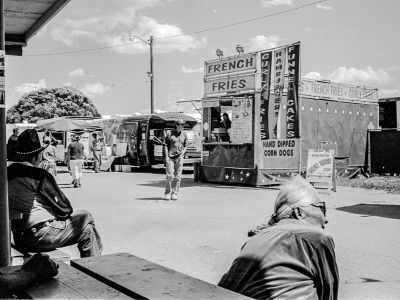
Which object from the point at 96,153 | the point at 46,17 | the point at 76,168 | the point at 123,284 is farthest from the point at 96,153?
the point at 123,284

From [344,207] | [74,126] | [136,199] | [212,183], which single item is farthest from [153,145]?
[344,207]

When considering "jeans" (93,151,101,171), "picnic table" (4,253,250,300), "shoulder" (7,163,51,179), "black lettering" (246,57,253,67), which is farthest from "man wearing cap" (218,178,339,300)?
"jeans" (93,151,101,171)

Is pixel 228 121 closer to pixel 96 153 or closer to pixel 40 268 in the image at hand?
pixel 96 153

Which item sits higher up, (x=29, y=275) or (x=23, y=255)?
(x=29, y=275)

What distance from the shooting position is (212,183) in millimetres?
17172

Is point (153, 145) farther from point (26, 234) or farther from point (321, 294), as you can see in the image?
point (321, 294)

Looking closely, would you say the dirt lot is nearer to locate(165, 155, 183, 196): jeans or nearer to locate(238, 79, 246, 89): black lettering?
locate(165, 155, 183, 196): jeans

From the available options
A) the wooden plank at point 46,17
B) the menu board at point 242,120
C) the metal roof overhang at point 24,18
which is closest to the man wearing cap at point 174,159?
the menu board at point 242,120

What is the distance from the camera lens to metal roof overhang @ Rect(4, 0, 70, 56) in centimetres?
632

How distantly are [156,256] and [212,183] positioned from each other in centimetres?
1052

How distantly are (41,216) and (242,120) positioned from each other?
38.6 ft

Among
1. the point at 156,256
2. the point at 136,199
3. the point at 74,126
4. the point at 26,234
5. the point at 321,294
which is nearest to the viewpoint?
the point at 321,294

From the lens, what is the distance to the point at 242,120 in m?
16.1

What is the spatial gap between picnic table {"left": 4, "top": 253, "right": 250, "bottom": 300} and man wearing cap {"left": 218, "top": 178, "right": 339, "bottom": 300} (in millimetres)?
179
